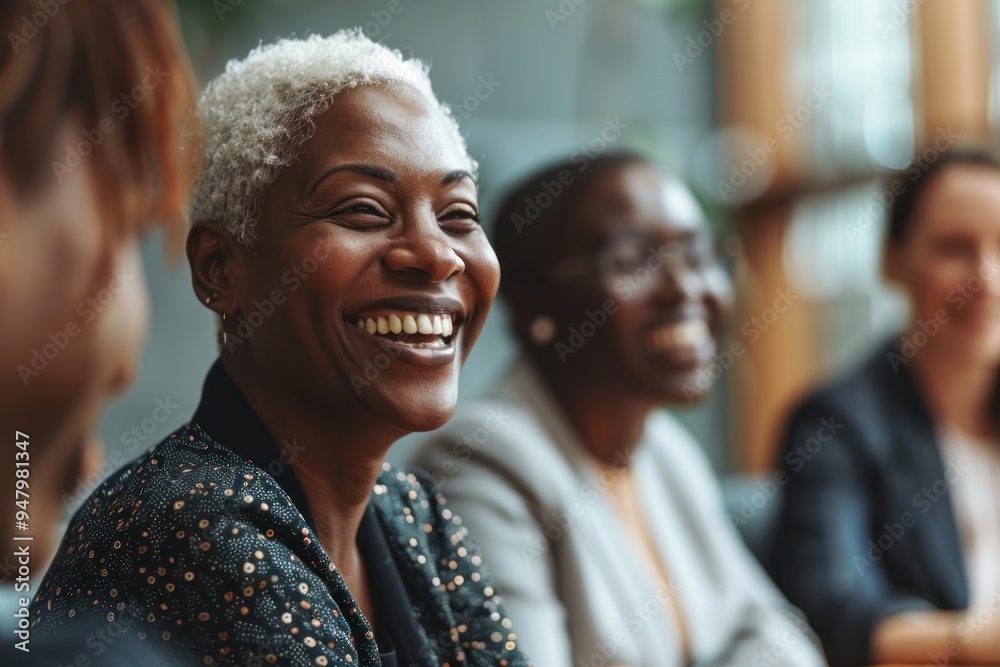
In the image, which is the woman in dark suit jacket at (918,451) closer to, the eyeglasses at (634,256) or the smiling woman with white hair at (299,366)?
the eyeglasses at (634,256)

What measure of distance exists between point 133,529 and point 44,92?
2.90ft

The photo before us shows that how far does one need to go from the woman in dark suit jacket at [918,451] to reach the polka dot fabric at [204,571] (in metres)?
0.95

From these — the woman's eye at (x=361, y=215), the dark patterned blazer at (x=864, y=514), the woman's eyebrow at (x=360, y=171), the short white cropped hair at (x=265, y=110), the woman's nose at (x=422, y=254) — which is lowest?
the dark patterned blazer at (x=864, y=514)

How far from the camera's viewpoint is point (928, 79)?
294 cm

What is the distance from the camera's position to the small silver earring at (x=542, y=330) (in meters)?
1.44

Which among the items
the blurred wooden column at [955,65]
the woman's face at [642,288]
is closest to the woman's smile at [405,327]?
the woman's face at [642,288]

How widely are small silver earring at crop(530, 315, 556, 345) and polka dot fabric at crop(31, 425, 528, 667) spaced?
74cm

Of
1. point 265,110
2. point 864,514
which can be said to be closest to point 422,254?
point 265,110

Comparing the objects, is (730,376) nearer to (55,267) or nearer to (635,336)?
(635,336)

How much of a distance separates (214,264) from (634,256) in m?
0.71

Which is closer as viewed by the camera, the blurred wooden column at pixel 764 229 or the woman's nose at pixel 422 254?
the woman's nose at pixel 422 254

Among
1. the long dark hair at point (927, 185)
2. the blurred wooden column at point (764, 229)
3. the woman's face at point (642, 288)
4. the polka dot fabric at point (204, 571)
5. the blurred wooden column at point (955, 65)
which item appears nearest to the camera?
the polka dot fabric at point (204, 571)

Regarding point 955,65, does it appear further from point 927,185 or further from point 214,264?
point 214,264

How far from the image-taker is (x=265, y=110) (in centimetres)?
73
